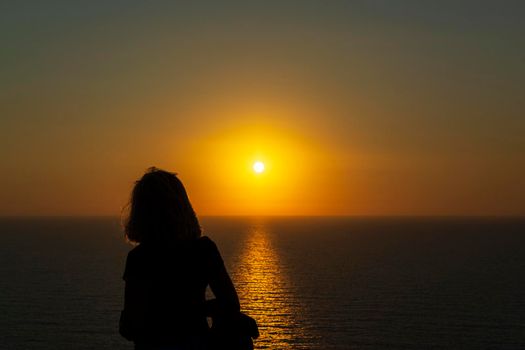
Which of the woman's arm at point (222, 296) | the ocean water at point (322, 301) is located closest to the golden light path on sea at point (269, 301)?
the ocean water at point (322, 301)

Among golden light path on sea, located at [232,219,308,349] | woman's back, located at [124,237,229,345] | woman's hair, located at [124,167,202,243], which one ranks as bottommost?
golden light path on sea, located at [232,219,308,349]

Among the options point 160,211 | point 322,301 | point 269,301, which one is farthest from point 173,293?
point 322,301

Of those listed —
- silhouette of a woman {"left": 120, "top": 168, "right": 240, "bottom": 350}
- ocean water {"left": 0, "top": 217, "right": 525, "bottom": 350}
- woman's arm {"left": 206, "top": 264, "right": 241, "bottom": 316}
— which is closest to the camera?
woman's arm {"left": 206, "top": 264, "right": 241, "bottom": 316}

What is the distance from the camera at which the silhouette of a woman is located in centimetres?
415

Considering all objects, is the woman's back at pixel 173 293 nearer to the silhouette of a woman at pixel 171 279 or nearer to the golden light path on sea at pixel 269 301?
the silhouette of a woman at pixel 171 279

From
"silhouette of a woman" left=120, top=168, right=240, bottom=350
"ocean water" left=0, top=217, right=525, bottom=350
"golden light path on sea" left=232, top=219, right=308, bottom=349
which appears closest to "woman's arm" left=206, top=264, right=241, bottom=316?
"silhouette of a woman" left=120, top=168, right=240, bottom=350

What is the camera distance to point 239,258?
15162 cm

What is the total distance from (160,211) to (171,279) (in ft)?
1.55

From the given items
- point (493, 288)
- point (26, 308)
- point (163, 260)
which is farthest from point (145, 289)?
point (493, 288)

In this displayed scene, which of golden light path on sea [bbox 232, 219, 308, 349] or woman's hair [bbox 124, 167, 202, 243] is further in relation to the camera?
golden light path on sea [bbox 232, 219, 308, 349]

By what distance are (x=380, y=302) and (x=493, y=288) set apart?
2549 centimetres

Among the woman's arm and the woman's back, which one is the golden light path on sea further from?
the woman's arm

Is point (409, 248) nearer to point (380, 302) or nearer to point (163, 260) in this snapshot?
point (380, 302)

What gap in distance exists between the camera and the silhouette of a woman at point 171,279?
13.6 feet
